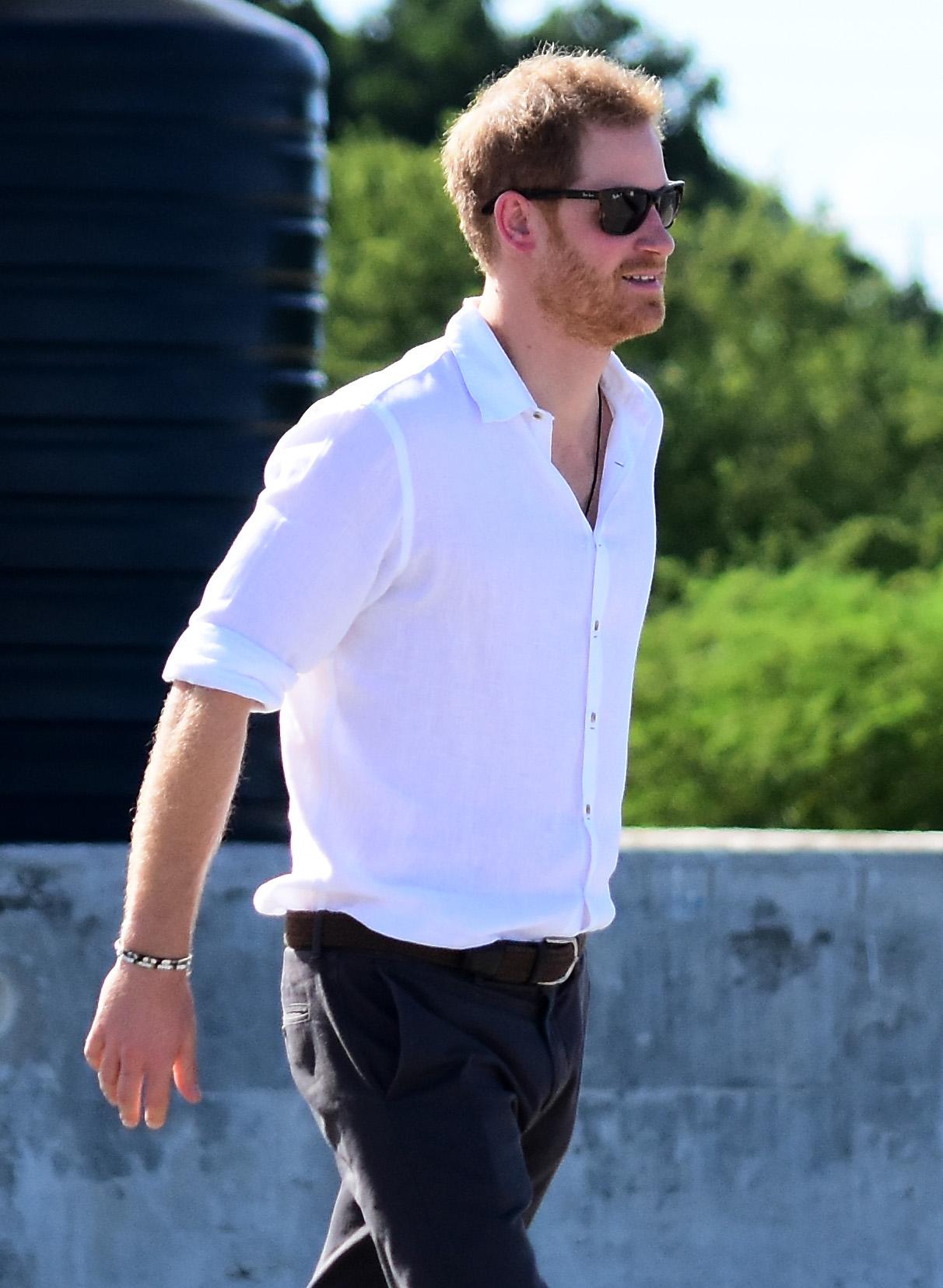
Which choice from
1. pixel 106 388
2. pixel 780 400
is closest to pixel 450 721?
pixel 106 388

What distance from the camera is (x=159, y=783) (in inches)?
107

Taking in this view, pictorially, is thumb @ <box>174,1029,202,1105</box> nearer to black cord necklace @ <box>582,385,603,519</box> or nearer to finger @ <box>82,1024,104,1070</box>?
finger @ <box>82,1024,104,1070</box>

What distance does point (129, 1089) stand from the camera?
266 centimetres

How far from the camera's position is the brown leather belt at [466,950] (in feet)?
9.41

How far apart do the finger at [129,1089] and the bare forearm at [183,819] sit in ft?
0.47

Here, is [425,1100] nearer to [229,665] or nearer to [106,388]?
[229,665]

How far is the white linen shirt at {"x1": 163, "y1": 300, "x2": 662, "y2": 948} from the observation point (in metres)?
2.76

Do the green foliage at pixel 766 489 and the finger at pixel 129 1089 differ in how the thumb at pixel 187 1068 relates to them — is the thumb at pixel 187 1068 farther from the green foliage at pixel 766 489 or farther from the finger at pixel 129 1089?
the green foliage at pixel 766 489

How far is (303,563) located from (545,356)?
53cm

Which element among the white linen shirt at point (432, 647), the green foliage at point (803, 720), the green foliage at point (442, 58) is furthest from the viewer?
the green foliage at point (442, 58)

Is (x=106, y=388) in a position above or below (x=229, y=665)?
above

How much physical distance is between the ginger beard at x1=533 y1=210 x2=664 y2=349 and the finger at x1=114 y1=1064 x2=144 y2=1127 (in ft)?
3.82

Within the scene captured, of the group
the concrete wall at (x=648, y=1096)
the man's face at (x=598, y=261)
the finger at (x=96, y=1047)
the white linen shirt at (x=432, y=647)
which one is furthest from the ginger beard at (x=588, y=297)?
the concrete wall at (x=648, y=1096)

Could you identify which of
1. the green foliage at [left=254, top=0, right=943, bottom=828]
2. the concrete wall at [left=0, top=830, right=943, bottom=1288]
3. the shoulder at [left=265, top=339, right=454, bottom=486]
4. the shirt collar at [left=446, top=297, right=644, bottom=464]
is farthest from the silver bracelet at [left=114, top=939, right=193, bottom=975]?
the green foliage at [left=254, top=0, right=943, bottom=828]
